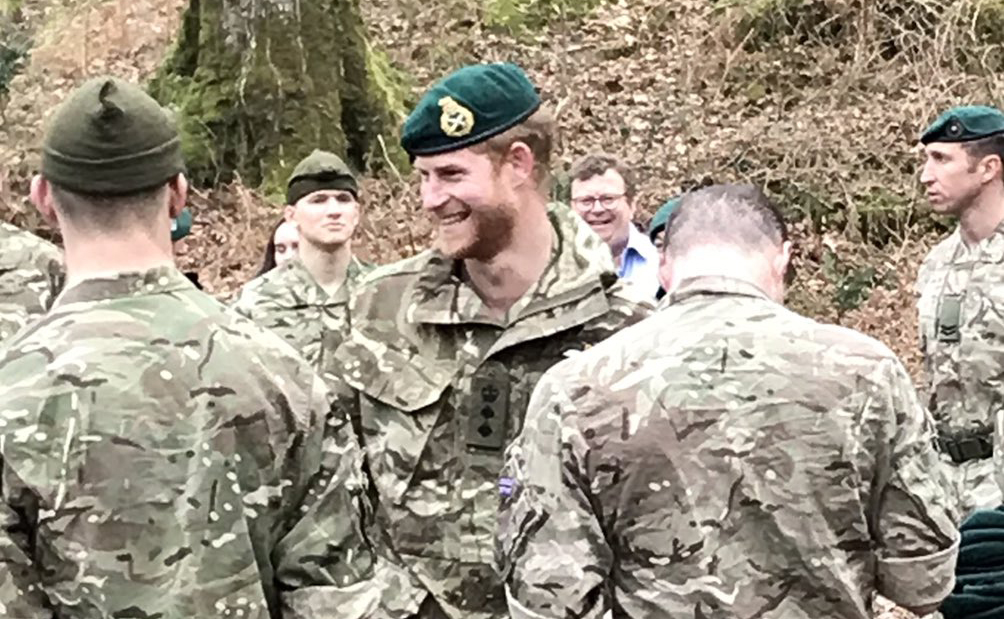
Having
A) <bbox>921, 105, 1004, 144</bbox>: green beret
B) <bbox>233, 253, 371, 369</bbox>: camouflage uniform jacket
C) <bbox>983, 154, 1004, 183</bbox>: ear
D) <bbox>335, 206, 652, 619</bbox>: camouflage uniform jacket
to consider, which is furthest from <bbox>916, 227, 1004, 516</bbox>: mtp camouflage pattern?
<bbox>335, 206, 652, 619</bbox>: camouflage uniform jacket

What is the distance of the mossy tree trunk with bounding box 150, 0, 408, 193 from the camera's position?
11.5 meters

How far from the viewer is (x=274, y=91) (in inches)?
453

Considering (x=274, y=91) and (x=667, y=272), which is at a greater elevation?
(x=667, y=272)

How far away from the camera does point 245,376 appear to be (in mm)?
2666

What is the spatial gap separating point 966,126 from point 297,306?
273cm

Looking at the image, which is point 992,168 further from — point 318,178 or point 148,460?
point 148,460

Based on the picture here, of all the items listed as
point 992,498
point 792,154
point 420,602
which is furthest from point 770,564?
point 792,154

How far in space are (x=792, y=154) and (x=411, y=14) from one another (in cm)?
442

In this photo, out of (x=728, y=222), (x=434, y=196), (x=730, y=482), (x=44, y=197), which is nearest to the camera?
(x=44, y=197)

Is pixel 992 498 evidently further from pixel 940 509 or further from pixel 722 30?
pixel 722 30

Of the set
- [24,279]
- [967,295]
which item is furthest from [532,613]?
[967,295]

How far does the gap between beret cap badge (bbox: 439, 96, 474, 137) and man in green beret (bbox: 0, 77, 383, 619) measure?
903mm

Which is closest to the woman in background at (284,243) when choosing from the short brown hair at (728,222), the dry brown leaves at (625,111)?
the dry brown leaves at (625,111)

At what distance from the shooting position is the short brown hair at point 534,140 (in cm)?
356
